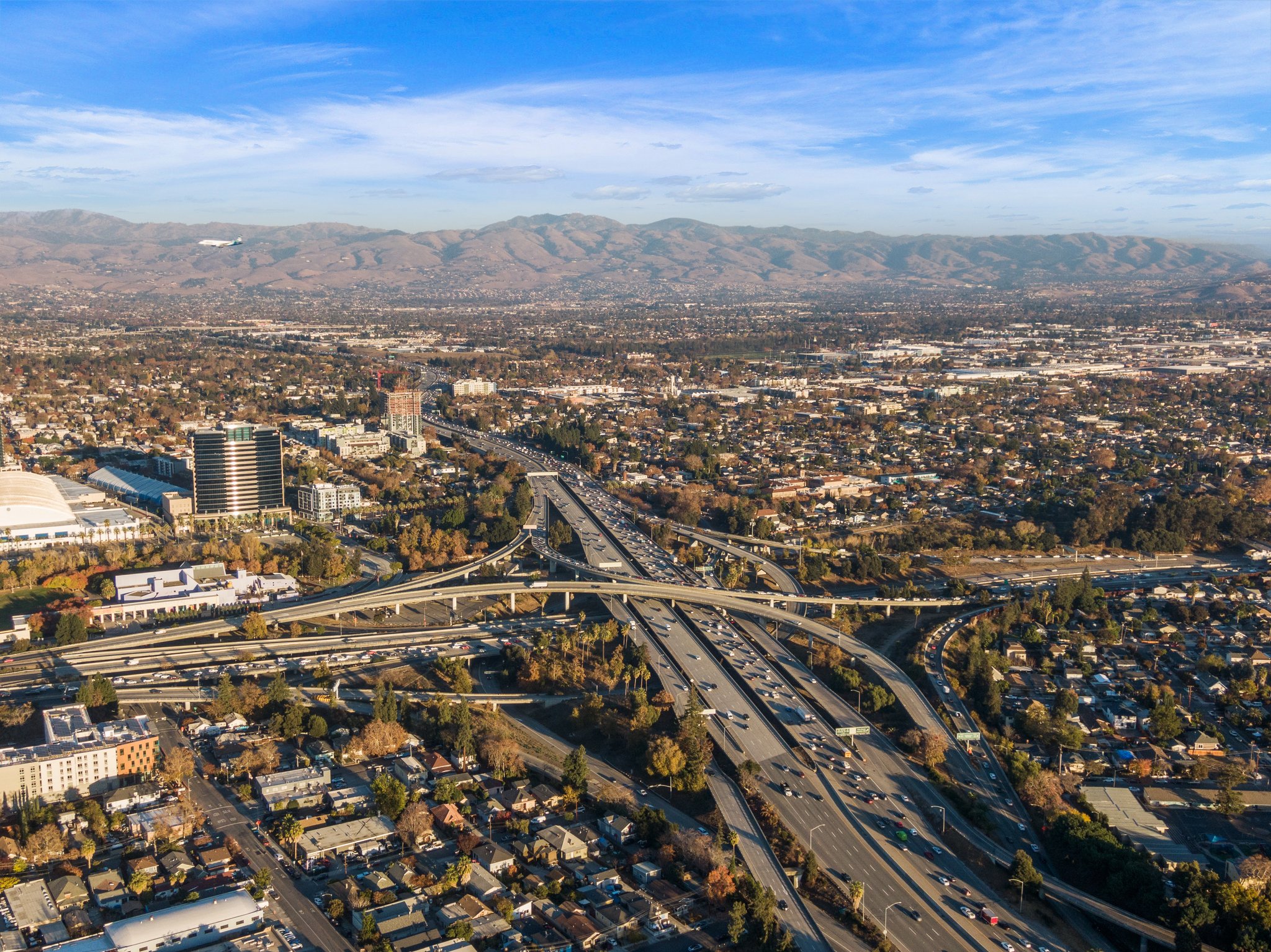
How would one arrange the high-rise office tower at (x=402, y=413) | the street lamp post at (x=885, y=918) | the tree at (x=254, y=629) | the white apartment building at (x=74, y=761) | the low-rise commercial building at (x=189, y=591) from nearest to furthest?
the street lamp post at (x=885, y=918), the white apartment building at (x=74, y=761), the tree at (x=254, y=629), the low-rise commercial building at (x=189, y=591), the high-rise office tower at (x=402, y=413)

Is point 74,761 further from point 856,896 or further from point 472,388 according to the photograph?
point 472,388

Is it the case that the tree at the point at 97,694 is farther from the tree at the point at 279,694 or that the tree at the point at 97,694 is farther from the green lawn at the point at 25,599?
the green lawn at the point at 25,599

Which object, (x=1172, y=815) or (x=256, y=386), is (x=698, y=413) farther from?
(x=1172, y=815)

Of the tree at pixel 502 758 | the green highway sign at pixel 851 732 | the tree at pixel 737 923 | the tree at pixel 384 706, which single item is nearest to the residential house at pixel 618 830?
the tree at pixel 502 758

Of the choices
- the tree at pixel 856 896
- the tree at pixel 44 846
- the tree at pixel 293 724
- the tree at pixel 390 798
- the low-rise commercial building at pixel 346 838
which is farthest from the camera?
the tree at pixel 293 724

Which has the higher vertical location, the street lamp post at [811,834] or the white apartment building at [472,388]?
the white apartment building at [472,388]

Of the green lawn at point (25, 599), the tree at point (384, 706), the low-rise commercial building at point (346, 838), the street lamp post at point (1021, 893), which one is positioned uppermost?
the tree at point (384, 706)

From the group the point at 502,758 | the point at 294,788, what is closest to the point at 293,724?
the point at 294,788

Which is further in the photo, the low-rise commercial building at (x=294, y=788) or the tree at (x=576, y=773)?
the tree at (x=576, y=773)
